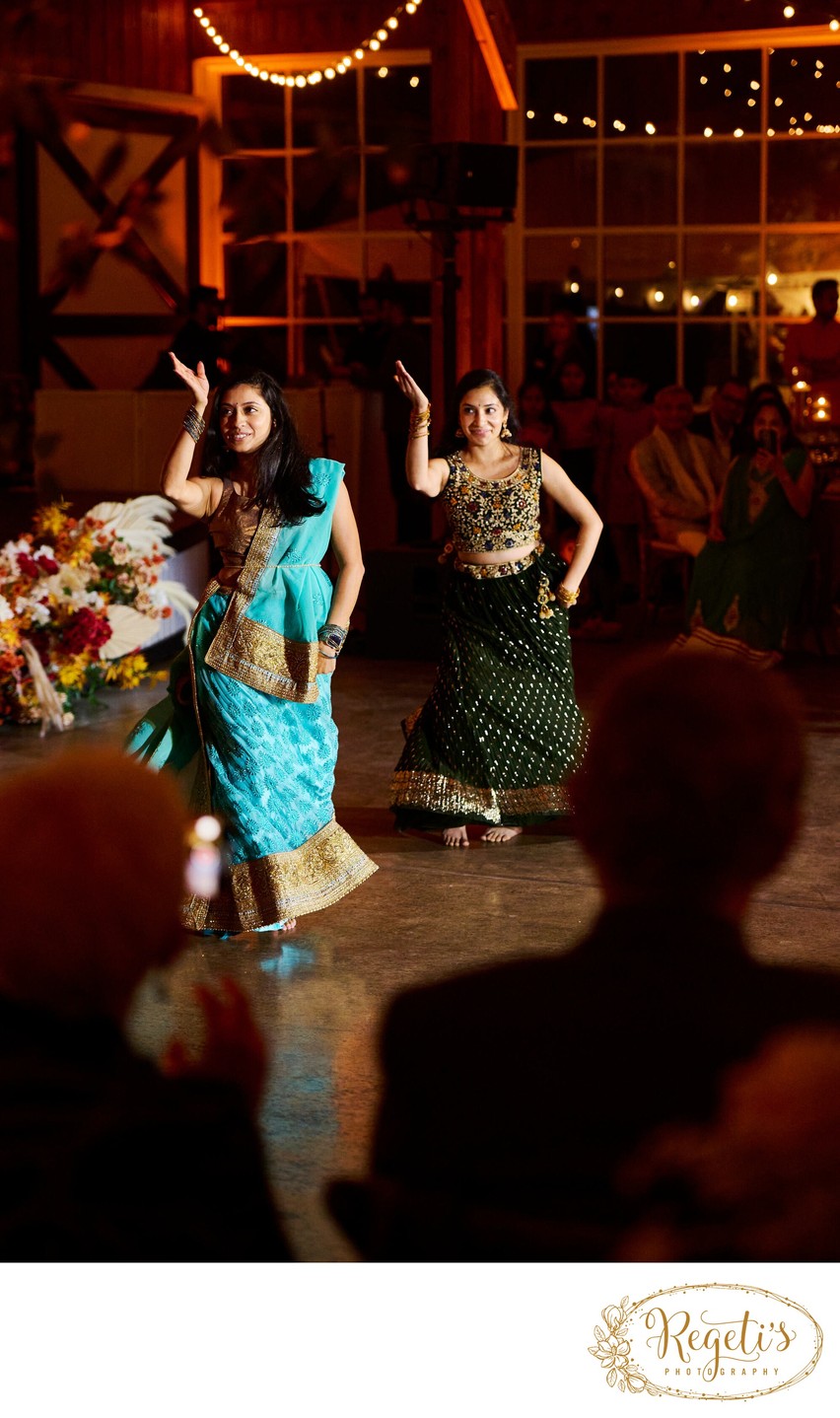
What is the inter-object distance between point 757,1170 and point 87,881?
0.49 meters

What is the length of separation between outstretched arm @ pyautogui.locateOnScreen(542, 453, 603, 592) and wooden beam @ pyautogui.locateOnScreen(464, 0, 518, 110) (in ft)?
14.0

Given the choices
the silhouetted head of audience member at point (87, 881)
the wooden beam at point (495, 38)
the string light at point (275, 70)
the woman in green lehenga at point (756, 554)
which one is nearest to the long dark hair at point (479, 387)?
the woman in green lehenga at point (756, 554)

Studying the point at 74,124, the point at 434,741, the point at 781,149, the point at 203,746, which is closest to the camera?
the point at 74,124

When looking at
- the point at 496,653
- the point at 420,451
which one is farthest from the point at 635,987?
the point at 496,653

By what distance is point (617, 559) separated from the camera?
334 inches

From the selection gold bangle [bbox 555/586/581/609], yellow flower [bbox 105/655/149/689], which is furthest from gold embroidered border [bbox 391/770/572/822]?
yellow flower [bbox 105/655/149/689]

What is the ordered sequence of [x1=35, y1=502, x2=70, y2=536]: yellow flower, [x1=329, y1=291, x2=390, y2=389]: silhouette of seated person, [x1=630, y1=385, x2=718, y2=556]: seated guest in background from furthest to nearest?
1. [x1=329, y1=291, x2=390, y2=389]: silhouette of seated person
2. [x1=630, y1=385, x2=718, y2=556]: seated guest in background
3. [x1=35, y1=502, x2=70, y2=536]: yellow flower

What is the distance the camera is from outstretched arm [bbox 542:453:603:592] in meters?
4.50

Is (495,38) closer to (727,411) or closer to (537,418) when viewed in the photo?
(537,418)

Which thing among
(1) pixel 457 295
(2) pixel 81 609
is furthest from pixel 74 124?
(1) pixel 457 295

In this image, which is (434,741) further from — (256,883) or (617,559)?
(617,559)

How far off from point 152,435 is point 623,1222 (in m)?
8.70

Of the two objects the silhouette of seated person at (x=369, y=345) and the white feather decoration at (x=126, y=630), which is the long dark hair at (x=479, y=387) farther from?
the silhouette of seated person at (x=369, y=345)

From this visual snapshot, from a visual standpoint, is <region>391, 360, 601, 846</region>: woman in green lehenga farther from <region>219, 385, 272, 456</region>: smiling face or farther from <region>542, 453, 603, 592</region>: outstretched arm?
<region>219, 385, 272, 456</region>: smiling face
